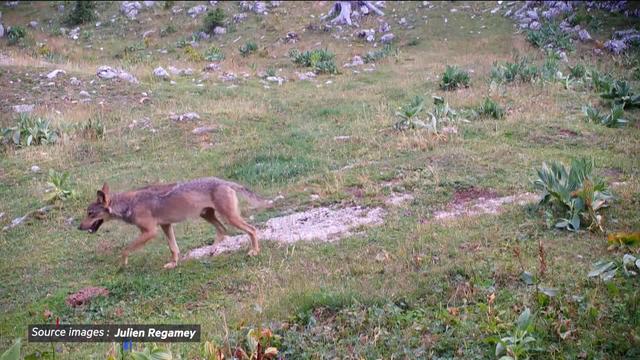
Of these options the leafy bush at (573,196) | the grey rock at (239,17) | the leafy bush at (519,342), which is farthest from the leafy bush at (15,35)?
the leafy bush at (519,342)

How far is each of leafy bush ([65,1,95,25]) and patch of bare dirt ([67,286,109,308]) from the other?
2600cm

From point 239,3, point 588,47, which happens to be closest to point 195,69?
point 239,3

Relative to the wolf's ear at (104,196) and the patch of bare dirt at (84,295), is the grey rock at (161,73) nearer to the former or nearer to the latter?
the wolf's ear at (104,196)

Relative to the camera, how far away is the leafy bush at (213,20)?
Answer: 92.9ft

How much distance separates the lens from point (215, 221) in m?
9.09

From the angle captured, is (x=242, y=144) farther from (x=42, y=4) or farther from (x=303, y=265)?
(x=42, y=4)

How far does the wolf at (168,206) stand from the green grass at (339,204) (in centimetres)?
42

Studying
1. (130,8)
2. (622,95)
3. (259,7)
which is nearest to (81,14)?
(130,8)

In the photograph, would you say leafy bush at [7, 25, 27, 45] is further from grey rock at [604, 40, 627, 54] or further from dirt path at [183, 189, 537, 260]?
grey rock at [604, 40, 627, 54]

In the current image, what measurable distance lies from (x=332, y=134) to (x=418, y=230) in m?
5.93

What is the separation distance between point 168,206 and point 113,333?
2315mm

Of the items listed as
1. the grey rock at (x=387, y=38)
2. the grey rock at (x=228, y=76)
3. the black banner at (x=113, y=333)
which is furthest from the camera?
the grey rock at (x=387, y=38)

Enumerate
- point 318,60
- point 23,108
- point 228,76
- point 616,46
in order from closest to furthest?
point 23,108, point 616,46, point 228,76, point 318,60

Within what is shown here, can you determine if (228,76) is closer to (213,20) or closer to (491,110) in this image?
(213,20)
